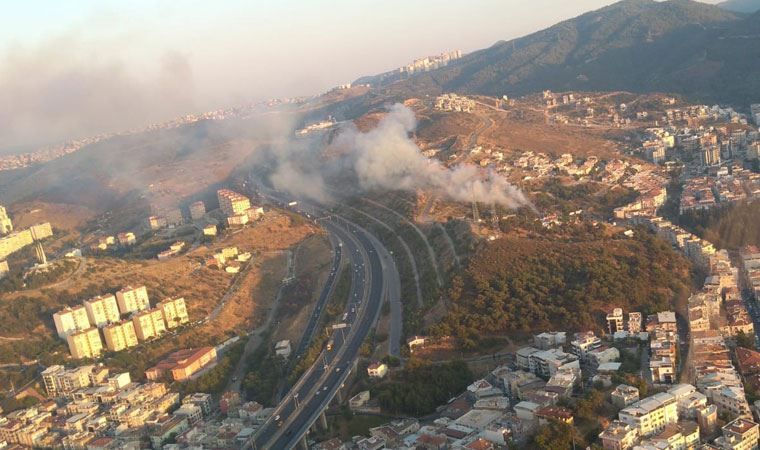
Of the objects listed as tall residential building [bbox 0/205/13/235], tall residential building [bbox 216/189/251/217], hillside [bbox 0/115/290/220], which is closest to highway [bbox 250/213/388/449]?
tall residential building [bbox 216/189/251/217]

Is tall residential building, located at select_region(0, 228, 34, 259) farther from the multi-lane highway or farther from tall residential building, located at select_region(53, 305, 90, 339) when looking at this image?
the multi-lane highway

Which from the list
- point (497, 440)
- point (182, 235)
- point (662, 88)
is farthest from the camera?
point (662, 88)

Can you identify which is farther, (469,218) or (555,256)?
(469,218)

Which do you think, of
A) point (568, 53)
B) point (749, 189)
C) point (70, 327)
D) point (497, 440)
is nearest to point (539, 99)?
point (568, 53)

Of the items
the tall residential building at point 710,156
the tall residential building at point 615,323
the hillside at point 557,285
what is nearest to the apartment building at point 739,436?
the tall residential building at point 615,323

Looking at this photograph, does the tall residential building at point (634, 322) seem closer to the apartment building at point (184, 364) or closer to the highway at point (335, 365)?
the highway at point (335, 365)

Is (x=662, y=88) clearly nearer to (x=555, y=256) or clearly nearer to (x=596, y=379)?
(x=555, y=256)

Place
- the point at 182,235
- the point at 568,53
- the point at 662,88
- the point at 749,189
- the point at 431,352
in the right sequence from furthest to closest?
the point at 568,53, the point at 662,88, the point at 182,235, the point at 749,189, the point at 431,352
